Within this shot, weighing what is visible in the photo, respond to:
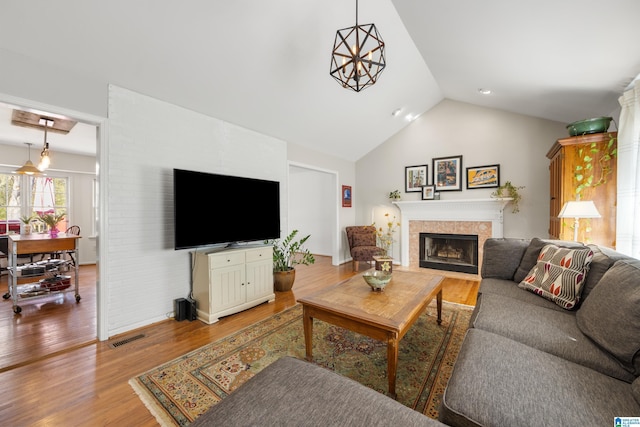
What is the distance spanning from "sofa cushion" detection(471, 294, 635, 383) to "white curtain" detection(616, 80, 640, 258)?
1393mm

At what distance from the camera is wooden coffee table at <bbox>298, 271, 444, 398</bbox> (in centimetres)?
163

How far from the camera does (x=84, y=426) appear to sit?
1.48 m

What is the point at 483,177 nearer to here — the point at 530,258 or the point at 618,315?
the point at 530,258

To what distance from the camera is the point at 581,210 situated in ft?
8.85

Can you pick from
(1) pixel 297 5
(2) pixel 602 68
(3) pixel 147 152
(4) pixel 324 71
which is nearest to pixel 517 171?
(2) pixel 602 68

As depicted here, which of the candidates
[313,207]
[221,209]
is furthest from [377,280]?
[313,207]

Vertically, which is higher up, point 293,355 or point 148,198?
point 148,198

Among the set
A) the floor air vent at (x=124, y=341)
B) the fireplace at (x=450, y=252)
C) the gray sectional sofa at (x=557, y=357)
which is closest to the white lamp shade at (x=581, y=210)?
the gray sectional sofa at (x=557, y=357)

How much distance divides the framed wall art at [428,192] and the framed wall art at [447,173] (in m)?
0.08

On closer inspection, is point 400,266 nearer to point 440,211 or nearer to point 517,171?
point 440,211

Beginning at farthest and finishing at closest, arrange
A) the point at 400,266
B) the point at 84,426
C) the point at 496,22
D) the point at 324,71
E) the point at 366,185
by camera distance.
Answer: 1. the point at 366,185
2. the point at 400,266
3. the point at 324,71
4. the point at 496,22
5. the point at 84,426

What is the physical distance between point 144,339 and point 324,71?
342cm

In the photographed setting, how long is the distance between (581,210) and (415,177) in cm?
286

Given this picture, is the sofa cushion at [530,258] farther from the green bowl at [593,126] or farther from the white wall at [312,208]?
the white wall at [312,208]
